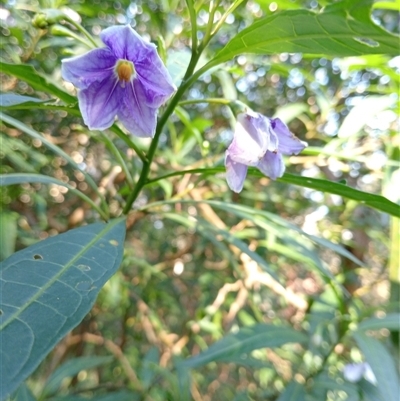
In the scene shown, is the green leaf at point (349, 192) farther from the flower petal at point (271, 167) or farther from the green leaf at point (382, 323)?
the green leaf at point (382, 323)

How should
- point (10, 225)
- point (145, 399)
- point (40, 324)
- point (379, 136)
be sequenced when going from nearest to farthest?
point (40, 324), point (10, 225), point (145, 399), point (379, 136)

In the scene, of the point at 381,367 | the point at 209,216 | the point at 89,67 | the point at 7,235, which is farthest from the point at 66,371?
the point at 89,67

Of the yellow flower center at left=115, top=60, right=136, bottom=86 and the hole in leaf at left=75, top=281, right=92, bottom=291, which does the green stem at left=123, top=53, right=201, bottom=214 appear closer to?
the yellow flower center at left=115, top=60, right=136, bottom=86

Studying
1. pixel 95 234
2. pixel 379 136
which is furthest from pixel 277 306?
pixel 95 234

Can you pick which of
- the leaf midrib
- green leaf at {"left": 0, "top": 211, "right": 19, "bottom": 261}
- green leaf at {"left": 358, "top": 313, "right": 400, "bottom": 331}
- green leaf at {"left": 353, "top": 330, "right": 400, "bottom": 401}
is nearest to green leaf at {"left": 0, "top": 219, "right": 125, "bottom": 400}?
the leaf midrib

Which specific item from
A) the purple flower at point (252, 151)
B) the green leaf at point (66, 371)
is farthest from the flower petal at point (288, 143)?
the green leaf at point (66, 371)

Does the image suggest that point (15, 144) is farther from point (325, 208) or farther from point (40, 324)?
point (325, 208)
